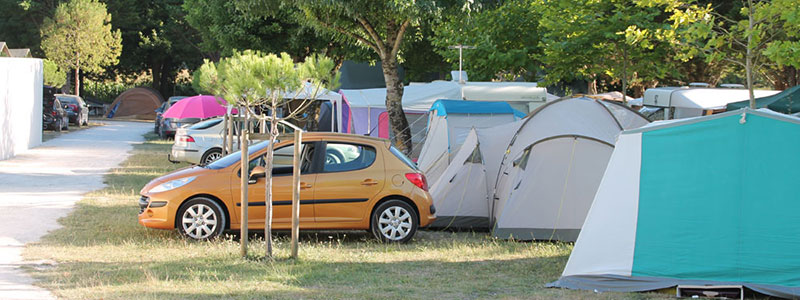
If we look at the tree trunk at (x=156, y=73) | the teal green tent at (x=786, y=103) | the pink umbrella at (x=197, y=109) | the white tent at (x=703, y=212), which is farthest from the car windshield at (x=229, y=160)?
the tree trunk at (x=156, y=73)

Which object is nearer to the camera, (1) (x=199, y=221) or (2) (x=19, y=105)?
(1) (x=199, y=221)

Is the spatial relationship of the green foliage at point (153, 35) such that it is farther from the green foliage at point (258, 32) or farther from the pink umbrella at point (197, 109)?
the pink umbrella at point (197, 109)

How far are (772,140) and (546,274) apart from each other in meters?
2.38

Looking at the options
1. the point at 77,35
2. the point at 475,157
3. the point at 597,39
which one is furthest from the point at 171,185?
the point at 77,35

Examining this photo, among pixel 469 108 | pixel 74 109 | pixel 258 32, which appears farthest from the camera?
pixel 74 109

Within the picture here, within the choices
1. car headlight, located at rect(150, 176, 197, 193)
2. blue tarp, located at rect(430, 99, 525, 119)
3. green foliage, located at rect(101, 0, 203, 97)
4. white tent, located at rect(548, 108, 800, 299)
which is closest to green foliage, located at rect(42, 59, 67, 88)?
green foliage, located at rect(101, 0, 203, 97)

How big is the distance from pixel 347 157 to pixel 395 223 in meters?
0.97

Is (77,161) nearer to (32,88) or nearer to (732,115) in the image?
(32,88)

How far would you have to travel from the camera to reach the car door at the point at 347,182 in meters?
10.0

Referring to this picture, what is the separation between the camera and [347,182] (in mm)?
10102

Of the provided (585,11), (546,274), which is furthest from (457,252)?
(585,11)

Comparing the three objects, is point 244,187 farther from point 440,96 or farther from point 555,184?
point 440,96

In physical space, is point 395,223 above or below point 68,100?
below

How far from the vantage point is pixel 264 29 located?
1024 inches
